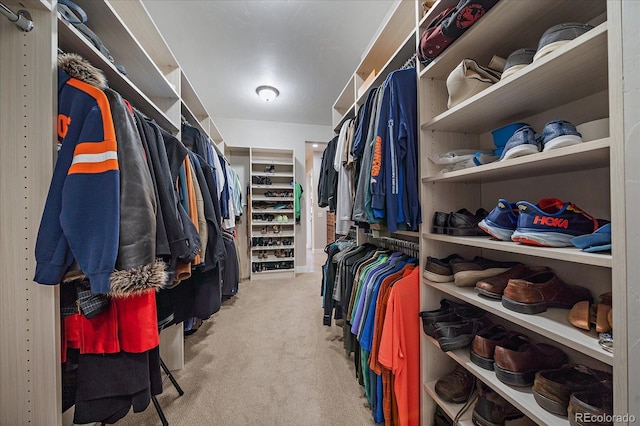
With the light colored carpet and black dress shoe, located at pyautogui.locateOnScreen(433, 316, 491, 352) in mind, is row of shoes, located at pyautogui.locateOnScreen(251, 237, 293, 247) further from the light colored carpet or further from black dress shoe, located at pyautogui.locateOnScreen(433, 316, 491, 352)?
black dress shoe, located at pyautogui.locateOnScreen(433, 316, 491, 352)

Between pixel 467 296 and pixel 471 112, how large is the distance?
0.72 meters

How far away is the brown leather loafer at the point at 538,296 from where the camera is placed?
71cm

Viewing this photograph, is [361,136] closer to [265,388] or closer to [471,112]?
[471,112]

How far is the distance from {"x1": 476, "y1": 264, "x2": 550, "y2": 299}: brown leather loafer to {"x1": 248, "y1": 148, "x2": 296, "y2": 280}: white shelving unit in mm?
3233

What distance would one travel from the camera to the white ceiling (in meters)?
1.75

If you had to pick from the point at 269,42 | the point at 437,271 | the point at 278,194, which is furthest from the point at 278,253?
the point at 437,271

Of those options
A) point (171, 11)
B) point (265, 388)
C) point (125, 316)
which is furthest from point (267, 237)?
point (125, 316)

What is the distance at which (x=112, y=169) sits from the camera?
0.69m

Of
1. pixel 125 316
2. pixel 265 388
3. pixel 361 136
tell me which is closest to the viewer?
pixel 125 316

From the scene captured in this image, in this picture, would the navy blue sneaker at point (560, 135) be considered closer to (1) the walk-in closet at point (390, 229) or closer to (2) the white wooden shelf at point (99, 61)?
(1) the walk-in closet at point (390, 229)

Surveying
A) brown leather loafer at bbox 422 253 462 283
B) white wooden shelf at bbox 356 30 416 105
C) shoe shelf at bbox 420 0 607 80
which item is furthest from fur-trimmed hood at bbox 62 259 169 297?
white wooden shelf at bbox 356 30 416 105

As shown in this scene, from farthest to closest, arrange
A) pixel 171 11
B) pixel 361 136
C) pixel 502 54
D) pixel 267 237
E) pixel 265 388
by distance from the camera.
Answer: pixel 267 237, pixel 171 11, pixel 265 388, pixel 361 136, pixel 502 54
